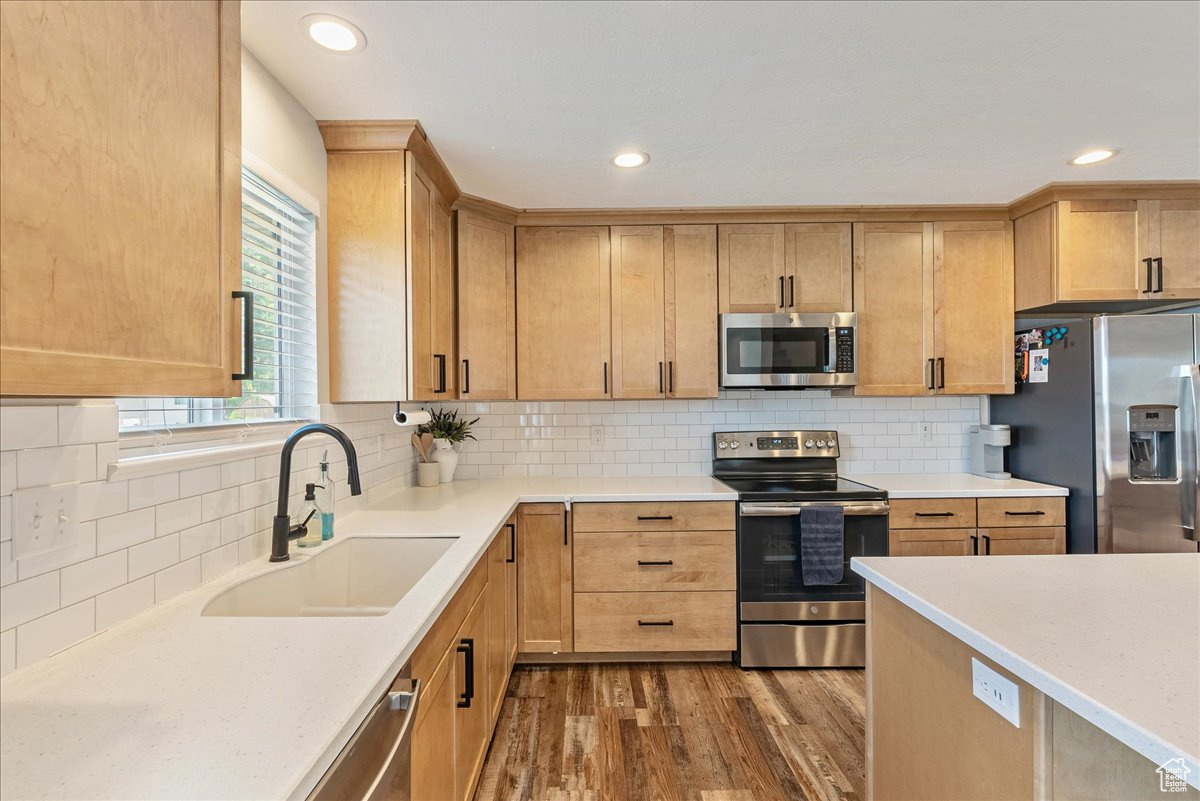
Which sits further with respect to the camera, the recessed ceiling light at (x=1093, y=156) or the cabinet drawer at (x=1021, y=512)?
the cabinet drawer at (x=1021, y=512)

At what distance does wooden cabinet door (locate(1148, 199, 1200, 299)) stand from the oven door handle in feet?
5.53

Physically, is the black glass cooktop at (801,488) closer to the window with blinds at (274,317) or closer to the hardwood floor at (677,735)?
the hardwood floor at (677,735)

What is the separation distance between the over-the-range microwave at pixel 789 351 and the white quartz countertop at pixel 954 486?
58 centimetres

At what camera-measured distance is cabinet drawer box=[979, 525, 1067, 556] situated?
2.65 meters

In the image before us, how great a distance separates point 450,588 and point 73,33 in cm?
115

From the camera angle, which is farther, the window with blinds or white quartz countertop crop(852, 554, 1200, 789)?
the window with blinds

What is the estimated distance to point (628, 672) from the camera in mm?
2678

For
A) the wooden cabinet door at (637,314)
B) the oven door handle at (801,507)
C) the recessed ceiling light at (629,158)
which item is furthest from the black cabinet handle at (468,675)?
the recessed ceiling light at (629,158)

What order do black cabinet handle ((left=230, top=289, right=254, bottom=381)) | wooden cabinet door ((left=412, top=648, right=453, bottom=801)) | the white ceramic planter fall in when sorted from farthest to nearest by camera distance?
the white ceramic planter, wooden cabinet door ((left=412, top=648, right=453, bottom=801)), black cabinet handle ((left=230, top=289, right=254, bottom=381))

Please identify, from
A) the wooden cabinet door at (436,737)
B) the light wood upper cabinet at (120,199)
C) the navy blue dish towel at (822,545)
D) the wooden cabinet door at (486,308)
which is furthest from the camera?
the wooden cabinet door at (486,308)

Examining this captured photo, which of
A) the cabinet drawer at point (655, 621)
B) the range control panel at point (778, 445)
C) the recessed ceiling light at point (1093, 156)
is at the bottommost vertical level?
the cabinet drawer at point (655, 621)

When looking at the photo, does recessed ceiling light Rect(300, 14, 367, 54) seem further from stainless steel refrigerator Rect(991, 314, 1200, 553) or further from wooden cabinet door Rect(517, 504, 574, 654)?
stainless steel refrigerator Rect(991, 314, 1200, 553)

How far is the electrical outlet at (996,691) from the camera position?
961mm

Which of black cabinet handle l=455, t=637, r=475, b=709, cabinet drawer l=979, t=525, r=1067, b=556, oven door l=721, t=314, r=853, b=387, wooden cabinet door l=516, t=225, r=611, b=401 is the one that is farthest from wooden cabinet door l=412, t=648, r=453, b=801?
cabinet drawer l=979, t=525, r=1067, b=556
